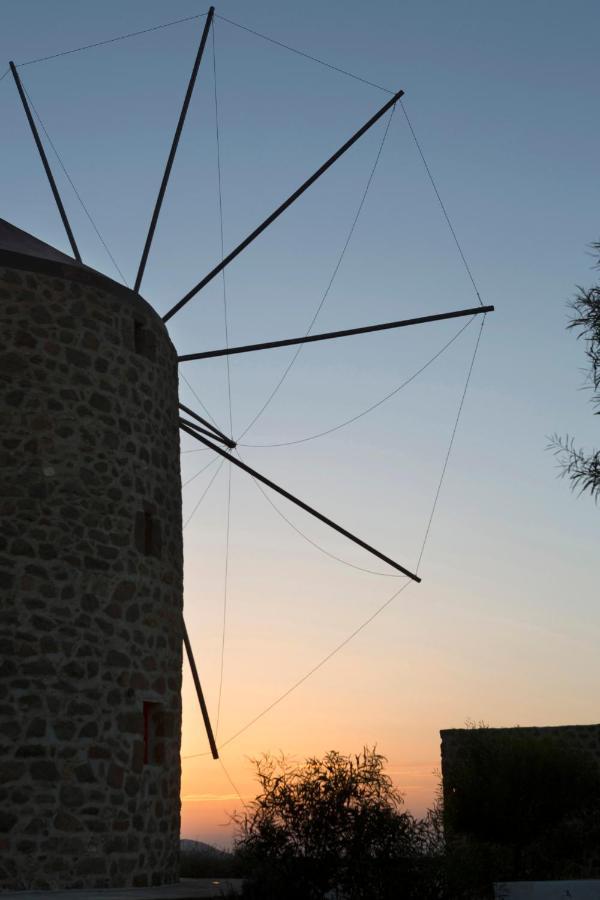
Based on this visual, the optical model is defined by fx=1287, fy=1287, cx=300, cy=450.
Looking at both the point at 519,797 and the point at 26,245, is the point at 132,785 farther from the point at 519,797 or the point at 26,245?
the point at 519,797

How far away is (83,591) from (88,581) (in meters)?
0.12

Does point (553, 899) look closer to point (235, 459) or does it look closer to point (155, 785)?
point (155, 785)

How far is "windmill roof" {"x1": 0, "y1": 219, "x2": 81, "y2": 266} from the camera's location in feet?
44.2

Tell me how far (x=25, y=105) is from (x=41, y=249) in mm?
3204

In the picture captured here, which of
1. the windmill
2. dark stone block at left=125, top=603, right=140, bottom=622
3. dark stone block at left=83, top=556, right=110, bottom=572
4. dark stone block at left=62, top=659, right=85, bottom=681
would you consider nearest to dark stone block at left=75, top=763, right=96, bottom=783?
the windmill

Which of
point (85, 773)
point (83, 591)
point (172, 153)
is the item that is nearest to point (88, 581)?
point (83, 591)

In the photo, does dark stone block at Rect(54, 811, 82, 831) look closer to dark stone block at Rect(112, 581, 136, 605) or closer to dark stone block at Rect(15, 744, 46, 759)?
dark stone block at Rect(15, 744, 46, 759)

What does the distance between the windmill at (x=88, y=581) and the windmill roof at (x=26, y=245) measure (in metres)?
0.05

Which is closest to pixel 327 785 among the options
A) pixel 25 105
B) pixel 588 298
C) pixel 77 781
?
pixel 77 781

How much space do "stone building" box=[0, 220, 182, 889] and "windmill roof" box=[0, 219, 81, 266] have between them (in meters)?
0.05

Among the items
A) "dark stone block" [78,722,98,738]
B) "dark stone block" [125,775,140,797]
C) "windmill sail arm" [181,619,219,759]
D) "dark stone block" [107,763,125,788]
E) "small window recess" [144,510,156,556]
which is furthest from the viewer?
"windmill sail arm" [181,619,219,759]

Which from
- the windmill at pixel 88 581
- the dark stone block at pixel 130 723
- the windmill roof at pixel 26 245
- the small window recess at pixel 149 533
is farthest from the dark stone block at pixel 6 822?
the windmill roof at pixel 26 245

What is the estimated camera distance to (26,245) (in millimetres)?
14023

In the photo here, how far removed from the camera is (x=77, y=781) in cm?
1217
